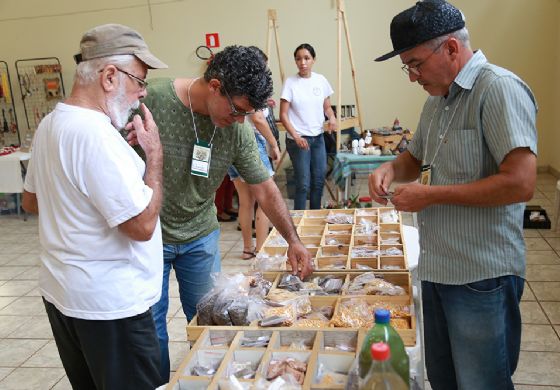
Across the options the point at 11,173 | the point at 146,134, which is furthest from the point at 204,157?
the point at 11,173

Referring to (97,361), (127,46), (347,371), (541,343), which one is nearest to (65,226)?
(97,361)

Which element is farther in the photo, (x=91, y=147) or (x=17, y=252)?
(x=17, y=252)

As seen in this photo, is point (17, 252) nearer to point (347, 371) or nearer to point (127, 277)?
point (127, 277)

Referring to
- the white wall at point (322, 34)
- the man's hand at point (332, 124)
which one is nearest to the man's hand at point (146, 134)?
the man's hand at point (332, 124)

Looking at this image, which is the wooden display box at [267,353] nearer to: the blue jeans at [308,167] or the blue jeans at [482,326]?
the blue jeans at [482,326]

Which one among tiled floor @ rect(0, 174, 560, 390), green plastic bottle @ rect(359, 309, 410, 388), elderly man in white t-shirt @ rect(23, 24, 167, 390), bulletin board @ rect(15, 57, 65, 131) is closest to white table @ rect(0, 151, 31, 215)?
tiled floor @ rect(0, 174, 560, 390)

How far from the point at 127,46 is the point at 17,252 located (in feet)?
14.5

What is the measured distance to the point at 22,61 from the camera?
7535 millimetres

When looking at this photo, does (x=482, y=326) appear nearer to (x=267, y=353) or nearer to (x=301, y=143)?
(x=267, y=353)

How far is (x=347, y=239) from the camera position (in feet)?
8.56

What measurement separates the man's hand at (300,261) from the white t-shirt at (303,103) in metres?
2.94

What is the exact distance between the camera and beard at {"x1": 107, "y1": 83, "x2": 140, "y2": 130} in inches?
54.6

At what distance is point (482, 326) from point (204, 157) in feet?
3.66

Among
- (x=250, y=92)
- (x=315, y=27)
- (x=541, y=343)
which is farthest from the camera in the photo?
(x=315, y=27)
